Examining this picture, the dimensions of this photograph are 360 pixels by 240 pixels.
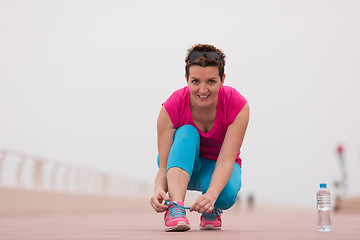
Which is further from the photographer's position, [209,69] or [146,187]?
[146,187]

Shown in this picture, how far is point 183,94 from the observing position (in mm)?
4516

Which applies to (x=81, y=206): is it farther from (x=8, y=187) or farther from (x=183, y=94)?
(x=183, y=94)

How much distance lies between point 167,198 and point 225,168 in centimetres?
49

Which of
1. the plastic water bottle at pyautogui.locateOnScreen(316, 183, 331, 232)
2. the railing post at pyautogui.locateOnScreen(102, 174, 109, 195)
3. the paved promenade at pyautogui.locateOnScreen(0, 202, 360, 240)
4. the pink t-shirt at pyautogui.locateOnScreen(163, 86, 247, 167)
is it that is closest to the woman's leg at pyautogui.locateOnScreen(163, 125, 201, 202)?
the pink t-shirt at pyautogui.locateOnScreen(163, 86, 247, 167)

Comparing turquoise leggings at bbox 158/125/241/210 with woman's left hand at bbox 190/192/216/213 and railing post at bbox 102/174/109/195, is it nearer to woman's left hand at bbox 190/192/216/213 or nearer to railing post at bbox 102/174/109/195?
woman's left hand at bbox 190/192/216/213

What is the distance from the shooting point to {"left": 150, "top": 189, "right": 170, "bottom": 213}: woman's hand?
4.06 meters

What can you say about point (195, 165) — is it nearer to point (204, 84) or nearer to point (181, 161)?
point (181, 161)

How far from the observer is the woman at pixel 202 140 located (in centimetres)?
417

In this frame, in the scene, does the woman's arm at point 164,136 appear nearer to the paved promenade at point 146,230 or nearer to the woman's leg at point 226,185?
the woman's leg at point 226,185

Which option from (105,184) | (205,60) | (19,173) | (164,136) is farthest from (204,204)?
(105,184)

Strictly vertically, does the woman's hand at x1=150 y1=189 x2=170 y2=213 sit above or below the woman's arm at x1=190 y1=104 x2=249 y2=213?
below

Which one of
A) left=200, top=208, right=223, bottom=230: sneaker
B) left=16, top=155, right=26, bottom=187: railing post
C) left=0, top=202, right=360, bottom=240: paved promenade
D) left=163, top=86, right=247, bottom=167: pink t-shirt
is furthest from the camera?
left=16, top=155, right=26, bottom=187: railing post

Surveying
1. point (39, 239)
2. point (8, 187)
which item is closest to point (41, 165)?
point (8, 187)

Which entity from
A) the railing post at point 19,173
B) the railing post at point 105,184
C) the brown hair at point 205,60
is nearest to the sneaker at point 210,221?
the brown hair at point 205,60
